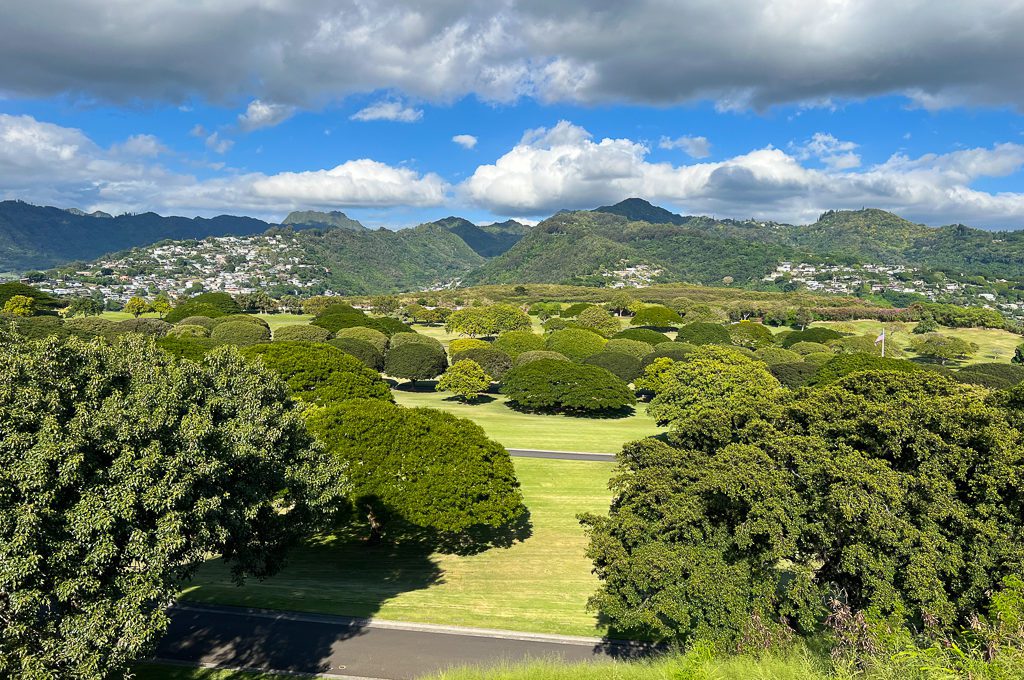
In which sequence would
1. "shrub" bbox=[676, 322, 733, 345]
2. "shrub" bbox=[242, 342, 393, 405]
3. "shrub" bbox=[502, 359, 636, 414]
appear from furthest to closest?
1. "shrub" bbox=[676, 322, 733, 345]
2. "shrub" bbox=[502, 359, 636, 414]
3. "shrub" bbox=[242, 342, 393, 405]

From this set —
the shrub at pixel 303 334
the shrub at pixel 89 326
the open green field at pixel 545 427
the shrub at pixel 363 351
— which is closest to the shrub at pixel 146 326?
the shrub at pixel 89 326

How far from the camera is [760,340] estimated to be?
103250 millimetres

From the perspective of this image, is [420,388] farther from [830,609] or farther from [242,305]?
[242,305]

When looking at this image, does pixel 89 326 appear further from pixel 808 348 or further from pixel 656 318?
pixel 808 348

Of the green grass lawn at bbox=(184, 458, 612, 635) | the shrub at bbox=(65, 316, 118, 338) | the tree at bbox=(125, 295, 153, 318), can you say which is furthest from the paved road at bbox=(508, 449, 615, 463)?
the tree at bbox=(125, 295, 153, 318)

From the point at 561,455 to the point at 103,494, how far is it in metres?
34.6

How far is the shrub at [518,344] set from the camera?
85125 millimetres

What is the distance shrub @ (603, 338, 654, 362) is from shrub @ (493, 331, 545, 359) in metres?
11.2

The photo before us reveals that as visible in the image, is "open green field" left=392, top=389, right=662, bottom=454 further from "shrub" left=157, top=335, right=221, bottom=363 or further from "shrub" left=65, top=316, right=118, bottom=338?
"shrub" left=65, top=316, right=118, bottom=338

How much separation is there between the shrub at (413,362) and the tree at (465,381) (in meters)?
6.71

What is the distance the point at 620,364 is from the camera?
76.4 metres

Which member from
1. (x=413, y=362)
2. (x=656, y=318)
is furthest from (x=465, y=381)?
(x=656, y=318)

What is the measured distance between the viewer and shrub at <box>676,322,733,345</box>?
99681 mm

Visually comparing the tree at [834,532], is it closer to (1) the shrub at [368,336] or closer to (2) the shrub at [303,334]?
(1) the shrub at [368,336]
